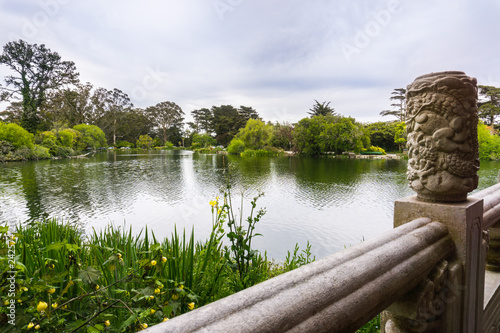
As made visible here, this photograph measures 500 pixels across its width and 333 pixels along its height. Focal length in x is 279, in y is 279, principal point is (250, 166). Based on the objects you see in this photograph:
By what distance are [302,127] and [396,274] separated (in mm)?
28055

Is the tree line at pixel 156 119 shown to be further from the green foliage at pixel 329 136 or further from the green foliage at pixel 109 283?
the green foliage at pixel 109 283

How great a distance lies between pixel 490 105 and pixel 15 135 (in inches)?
1521

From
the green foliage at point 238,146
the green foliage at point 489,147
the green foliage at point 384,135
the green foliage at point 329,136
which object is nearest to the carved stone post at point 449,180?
the green foliage at point 489,147

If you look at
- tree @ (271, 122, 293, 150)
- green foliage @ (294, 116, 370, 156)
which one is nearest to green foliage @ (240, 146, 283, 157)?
tree @ (271, 122, 293, 150)

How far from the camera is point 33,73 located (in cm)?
2289

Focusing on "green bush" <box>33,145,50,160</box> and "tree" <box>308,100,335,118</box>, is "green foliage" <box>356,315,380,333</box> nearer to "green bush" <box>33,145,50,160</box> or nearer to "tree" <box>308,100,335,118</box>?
"green bush" <box>33,145,50,160</box>

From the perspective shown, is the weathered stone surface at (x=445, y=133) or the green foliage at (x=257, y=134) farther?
the green foliage at (x=257, y=134)

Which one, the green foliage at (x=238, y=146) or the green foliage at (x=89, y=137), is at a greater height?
the green foliage at (x=89, y=137)

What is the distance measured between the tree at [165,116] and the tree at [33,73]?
20.9m

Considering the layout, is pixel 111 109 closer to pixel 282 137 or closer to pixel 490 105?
pixel 282 137

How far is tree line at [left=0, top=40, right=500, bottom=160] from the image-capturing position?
923 inches

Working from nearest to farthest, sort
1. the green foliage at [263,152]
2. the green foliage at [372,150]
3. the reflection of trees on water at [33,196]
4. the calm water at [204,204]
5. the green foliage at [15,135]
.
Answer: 1. the calm water at [204,204]
2. the reflection of trees on water at [33,196]
3. the green foliage at [15,135]
4. the green foliage at [372,150]
5. the green foliage at [263,152]

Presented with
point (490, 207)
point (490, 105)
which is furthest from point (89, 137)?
point (490, 105)

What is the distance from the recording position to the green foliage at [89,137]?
95.0 ft
